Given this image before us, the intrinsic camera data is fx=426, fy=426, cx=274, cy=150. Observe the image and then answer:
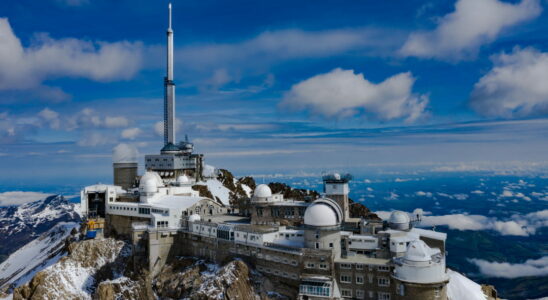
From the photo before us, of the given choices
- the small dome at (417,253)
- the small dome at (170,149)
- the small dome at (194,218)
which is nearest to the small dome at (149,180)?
the small dome at (194,218)

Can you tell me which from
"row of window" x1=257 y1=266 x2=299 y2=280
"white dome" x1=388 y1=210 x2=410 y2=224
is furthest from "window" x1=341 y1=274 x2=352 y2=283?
"white dome" x1=388 y1=210 x2=410 y2=224

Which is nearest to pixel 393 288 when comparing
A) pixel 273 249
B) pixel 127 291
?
pixel 273 249

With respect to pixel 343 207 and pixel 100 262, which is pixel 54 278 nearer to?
pixel 100 262

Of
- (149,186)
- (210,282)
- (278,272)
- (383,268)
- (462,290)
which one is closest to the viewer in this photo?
(383,268)

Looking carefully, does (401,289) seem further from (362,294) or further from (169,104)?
(169,104)

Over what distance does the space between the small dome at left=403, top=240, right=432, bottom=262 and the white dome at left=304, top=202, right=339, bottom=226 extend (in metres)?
10.6

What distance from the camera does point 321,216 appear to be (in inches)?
2360

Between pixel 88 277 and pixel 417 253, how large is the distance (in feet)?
189

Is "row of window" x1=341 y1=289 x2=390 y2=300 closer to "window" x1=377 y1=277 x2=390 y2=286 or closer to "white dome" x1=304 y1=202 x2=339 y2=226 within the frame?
"window" x1=377 y1=277 x2=390 y2=286

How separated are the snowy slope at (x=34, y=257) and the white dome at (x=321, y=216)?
6786 cm

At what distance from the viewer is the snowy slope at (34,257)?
102 m

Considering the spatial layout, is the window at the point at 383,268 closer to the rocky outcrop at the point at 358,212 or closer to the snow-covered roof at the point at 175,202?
the snow-covered roof at the point at 175,202

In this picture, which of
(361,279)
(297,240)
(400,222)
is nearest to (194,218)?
(297,240)

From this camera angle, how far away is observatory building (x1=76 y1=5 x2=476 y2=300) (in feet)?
185
